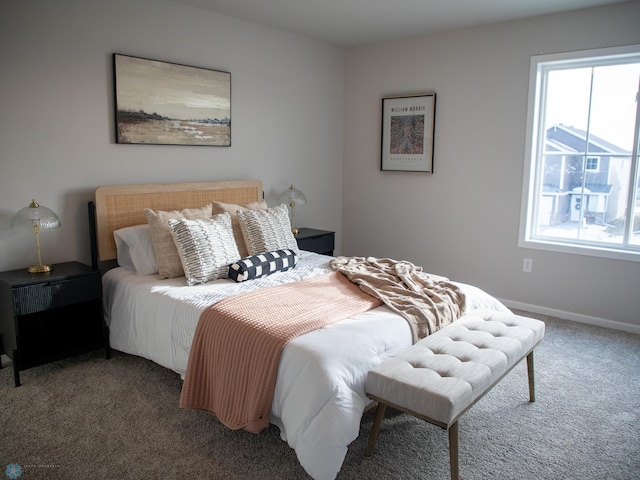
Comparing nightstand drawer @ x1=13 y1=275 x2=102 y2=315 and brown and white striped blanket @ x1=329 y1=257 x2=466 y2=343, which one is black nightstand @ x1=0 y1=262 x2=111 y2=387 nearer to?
nightstand drawer @ x1=13 y1=275 x2=102 y2=315

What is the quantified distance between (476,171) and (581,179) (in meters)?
0.84

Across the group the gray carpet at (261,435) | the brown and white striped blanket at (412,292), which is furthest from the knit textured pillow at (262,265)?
the gray carpet at (261,435)

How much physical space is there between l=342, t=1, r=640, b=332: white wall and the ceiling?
0.64 feet

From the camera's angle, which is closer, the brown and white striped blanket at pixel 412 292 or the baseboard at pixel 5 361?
the brown and white striped blanket at pixel 412 292

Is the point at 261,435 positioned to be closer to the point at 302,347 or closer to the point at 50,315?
the point at 302,347

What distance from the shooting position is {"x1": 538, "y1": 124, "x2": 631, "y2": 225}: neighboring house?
3.84 m

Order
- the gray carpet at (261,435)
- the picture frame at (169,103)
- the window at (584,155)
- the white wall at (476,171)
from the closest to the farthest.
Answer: the gray carpet at (261,435) → the picture frame at (169,103) → the window at (584,155) → the white wall at (476,171)

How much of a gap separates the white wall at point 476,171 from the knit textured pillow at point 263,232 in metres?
1.67

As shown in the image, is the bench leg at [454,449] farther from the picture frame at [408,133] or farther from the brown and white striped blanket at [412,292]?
the picture frame at [408,133]

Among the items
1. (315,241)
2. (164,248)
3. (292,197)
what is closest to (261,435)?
(164,248)

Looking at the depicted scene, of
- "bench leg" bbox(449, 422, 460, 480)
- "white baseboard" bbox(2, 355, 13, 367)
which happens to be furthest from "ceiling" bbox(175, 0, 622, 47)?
"bench leg" bbox(449, 422, 460, 480)

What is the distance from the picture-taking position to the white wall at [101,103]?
303 centimetres

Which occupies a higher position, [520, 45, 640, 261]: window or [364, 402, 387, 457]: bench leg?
[520, 45, 640, 261]: window

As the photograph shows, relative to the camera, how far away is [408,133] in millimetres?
4801
